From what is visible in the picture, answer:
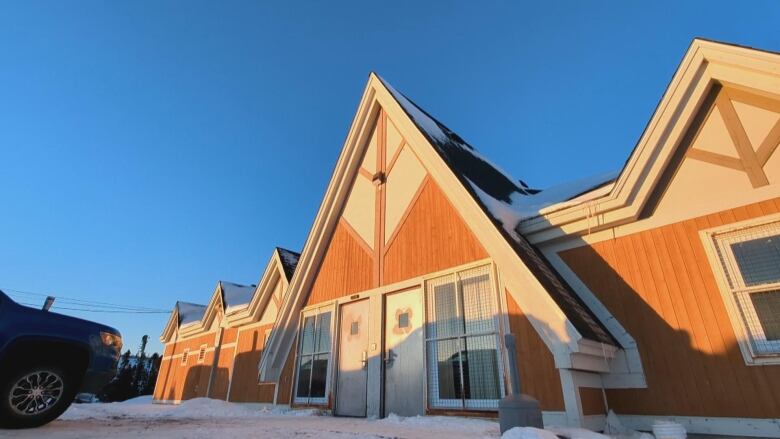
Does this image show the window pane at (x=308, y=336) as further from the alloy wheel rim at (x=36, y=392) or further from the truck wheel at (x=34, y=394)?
the alloy wheel rim at (x=36, y=392)

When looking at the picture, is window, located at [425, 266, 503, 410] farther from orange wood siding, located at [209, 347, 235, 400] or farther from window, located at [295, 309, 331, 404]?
orange wood siding, located at [209, 347, 235, 400]

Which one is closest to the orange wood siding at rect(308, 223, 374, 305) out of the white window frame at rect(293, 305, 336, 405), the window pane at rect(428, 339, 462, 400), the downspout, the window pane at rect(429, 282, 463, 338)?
the white window frame at rect(293, 305, 336, 405)

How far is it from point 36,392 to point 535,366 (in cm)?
620

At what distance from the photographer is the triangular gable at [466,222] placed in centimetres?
530

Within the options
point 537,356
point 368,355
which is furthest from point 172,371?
point 537,356

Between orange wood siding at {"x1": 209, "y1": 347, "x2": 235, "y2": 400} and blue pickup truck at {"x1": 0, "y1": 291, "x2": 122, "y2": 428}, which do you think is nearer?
blue pickup truck at {"x1": 0, "y1": 291, "x2": 122, "y2": 428}

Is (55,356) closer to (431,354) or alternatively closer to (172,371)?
(431,354)

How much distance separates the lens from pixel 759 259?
16.3 ft

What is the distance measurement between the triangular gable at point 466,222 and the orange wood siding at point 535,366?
20 centimetres

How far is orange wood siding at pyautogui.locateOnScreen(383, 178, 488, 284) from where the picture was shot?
7129 mm

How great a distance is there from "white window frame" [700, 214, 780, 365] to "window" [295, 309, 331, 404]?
7331 millimetres

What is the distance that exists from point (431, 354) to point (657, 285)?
3.67 meters

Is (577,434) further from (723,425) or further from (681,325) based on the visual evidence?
(681,325)

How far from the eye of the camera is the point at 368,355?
26.2 feet
